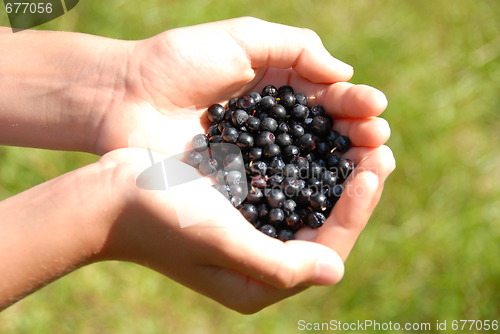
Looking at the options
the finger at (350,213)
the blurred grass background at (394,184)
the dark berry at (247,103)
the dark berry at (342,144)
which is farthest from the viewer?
the blurred grass background at (394,184)

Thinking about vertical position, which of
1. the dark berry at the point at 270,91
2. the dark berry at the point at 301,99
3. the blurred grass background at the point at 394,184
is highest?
the dark berry at the point at 301,99

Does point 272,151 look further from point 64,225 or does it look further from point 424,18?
point 424,18

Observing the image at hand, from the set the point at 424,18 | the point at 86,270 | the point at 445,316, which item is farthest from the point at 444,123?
the point at 86,270

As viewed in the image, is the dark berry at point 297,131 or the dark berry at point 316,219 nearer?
the dark berry at point 316,219

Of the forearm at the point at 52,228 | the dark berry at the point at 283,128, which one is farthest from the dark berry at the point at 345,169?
the forearm at the point at 52,228

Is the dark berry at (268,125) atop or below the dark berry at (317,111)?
below

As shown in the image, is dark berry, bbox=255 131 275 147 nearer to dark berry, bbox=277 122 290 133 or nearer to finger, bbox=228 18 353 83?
dark berry, bbox=277 122 290 133

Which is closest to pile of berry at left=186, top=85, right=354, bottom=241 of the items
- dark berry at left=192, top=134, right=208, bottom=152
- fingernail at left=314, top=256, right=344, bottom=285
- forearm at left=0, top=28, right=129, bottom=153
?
dark berry at left=192, top=134, right=208, bottom=152

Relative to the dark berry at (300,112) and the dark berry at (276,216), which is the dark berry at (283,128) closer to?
the dark berry at (300,112)
